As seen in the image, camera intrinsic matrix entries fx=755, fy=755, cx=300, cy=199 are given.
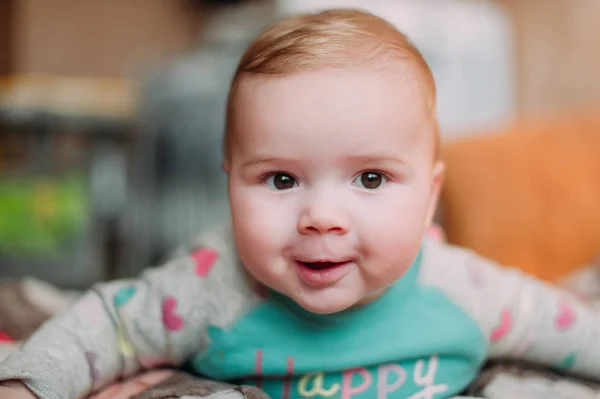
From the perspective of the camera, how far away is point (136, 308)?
875 mm

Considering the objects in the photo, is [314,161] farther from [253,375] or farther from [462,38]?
[462,38]

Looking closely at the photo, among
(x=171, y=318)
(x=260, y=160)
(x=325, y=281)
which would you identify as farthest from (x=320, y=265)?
(x=171, y=318)

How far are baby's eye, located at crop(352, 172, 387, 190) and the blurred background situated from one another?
1.11 metres

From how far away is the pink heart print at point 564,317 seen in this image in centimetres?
93

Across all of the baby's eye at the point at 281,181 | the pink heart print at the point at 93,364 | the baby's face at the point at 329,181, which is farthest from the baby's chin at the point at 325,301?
the pink heart print at the point at 93,364

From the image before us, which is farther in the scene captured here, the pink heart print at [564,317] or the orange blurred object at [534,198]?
the orange blurred object at [534,198]

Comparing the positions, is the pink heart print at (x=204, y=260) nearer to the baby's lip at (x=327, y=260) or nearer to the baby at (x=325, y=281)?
the baby at (x=325, y=281)

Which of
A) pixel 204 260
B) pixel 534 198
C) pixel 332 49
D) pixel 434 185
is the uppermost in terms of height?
pixel 332 49

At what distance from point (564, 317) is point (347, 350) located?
0.30 m

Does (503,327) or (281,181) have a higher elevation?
(281,181)

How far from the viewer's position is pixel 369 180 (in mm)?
743

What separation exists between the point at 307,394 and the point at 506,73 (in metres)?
2.93

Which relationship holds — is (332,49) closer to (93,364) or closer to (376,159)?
(376,159)

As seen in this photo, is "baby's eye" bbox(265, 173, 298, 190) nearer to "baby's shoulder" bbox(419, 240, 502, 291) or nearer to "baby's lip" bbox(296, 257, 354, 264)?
"baby's lip" bbox(296, 257, 354, 264)
